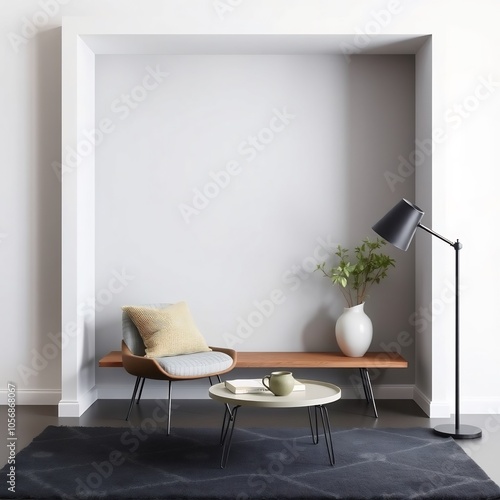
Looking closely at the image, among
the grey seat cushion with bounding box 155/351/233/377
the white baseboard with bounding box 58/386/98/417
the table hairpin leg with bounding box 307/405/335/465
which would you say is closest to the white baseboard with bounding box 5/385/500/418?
the white baseboard with bounding box 58/386/98/417

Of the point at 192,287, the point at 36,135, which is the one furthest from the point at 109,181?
the point at 192,287

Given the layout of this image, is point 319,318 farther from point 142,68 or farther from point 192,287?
point 142,68

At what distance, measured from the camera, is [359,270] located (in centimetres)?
531

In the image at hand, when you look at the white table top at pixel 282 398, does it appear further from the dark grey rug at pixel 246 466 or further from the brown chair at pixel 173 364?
the brown chair at pixel 173 364

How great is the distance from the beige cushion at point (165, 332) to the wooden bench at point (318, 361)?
0.28m

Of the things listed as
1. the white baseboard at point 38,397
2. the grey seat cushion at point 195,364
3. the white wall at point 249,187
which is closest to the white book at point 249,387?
the grey seat cushion at point 195,364

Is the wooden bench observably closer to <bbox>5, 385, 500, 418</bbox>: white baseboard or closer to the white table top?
<bbox>5, 385, 500, 418</bbox>: white baseboard

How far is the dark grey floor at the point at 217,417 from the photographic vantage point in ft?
15.4

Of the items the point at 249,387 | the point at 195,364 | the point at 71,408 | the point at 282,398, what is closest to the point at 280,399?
the point at 282,398

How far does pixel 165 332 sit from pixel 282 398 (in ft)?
4.46

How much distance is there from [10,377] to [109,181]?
5.28 ft

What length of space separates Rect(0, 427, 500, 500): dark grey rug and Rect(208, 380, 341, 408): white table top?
12.9 inches

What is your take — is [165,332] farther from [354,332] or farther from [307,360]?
[354,332]

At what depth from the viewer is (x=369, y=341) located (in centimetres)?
525
